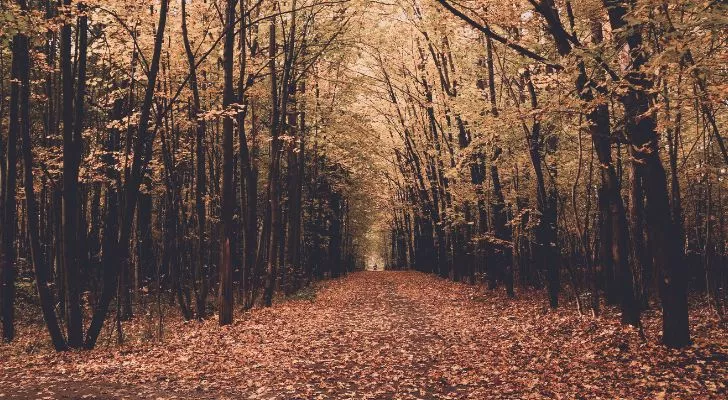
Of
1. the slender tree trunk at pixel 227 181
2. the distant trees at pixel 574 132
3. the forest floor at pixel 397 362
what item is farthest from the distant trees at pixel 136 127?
the distant trees at pixel 574 132

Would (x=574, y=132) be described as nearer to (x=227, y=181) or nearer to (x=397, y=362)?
(x=397, y=362)

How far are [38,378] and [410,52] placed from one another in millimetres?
23819

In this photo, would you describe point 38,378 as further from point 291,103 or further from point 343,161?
point 343,161

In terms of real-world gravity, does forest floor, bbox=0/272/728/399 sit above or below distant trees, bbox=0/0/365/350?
below

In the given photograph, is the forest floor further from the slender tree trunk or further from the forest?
the slender tree trunk

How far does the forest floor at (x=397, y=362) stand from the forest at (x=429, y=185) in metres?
0.08

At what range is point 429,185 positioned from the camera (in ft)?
99.3

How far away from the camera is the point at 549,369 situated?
862 centimetres

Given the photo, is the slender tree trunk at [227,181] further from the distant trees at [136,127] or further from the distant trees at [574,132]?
the distant trees at [574,132]

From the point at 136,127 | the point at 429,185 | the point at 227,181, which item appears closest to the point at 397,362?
the point at 227,181

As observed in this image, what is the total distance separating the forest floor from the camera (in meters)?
7.71

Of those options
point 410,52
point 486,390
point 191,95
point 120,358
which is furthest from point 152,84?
point 410,52

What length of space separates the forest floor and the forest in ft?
0.25

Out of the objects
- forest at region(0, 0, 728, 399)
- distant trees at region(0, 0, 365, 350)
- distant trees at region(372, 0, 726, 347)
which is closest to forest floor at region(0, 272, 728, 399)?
forest at region(0, 0, 728, 399)
